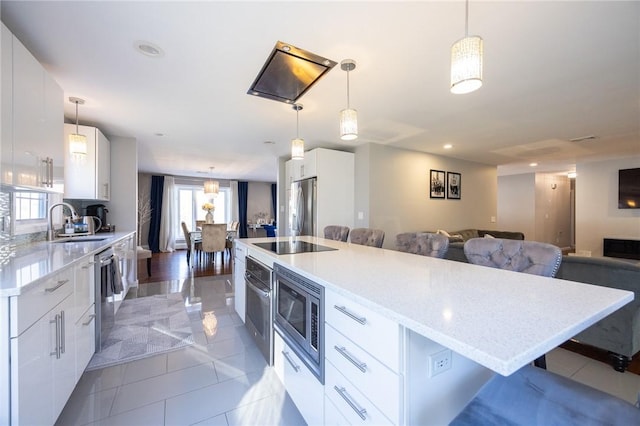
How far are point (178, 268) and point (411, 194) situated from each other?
4988 millimetres

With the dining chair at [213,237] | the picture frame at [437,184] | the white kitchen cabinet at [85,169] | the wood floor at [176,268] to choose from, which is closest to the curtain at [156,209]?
the wood floor at [176,268]

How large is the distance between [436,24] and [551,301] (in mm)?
1640

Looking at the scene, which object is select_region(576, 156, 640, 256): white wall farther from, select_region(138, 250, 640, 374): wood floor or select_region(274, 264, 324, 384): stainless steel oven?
select_region(138, 250, 640, 374): wood floor

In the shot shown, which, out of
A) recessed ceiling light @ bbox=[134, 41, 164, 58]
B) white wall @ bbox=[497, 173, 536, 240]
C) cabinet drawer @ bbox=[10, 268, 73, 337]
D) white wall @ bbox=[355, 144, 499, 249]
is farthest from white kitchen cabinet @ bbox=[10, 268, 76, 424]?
white wall @ bbox=[497, 173, 536, 240]

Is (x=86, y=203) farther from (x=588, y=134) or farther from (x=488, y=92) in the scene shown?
(x=588, y=134)

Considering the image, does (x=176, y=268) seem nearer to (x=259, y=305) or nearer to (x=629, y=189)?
(x=259, y=305)

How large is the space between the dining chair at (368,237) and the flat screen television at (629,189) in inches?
244

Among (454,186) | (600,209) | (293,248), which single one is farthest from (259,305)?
(600,209)

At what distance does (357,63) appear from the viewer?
2043 mm

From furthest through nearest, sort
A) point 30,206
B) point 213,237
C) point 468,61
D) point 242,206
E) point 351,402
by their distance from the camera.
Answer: point 242,206, point 213,237, point 30,206, point 468,61, point 351,402

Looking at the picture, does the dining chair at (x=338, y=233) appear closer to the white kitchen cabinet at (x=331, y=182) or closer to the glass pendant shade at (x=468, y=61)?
the white kitchen cabinet at (x=331, y=182)

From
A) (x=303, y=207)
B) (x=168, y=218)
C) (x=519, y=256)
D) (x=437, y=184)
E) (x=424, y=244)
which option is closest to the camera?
(x=519, y=256)

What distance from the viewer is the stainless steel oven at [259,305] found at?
76.1 inches

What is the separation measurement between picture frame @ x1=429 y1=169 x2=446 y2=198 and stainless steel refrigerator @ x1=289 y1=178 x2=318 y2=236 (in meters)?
2.48
